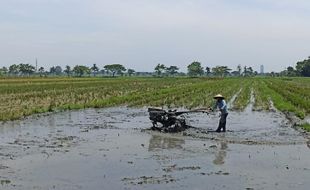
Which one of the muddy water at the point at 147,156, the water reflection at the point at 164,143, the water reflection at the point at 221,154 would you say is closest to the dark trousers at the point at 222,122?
the muddy water at the point at 147,156

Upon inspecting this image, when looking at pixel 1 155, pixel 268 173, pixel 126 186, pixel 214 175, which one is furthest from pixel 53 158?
pixel 268 173

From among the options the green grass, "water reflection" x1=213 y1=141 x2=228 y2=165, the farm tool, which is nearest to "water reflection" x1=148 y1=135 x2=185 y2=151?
the farm tool

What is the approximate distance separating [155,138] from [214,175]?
17.8 ft

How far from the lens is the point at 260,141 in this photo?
1404cm

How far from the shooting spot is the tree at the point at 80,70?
136625 mm

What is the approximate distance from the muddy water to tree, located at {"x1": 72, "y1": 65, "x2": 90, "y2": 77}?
4694 inches

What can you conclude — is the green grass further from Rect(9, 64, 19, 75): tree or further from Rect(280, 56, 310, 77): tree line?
Rect(9, 64, 19, 75): tree

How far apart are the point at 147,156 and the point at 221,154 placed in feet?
6.19

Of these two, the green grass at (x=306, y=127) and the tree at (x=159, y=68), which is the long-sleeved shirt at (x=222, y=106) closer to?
the green grass at (x=306, y=127)

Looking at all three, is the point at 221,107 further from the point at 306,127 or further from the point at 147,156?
the point at 147,156

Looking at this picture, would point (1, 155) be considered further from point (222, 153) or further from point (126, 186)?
point (222, 153)

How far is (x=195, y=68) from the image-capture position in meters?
143

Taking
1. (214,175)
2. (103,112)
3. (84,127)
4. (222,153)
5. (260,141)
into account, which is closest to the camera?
(214,175)

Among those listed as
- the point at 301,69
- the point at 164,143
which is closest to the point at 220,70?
the point at 301,69
